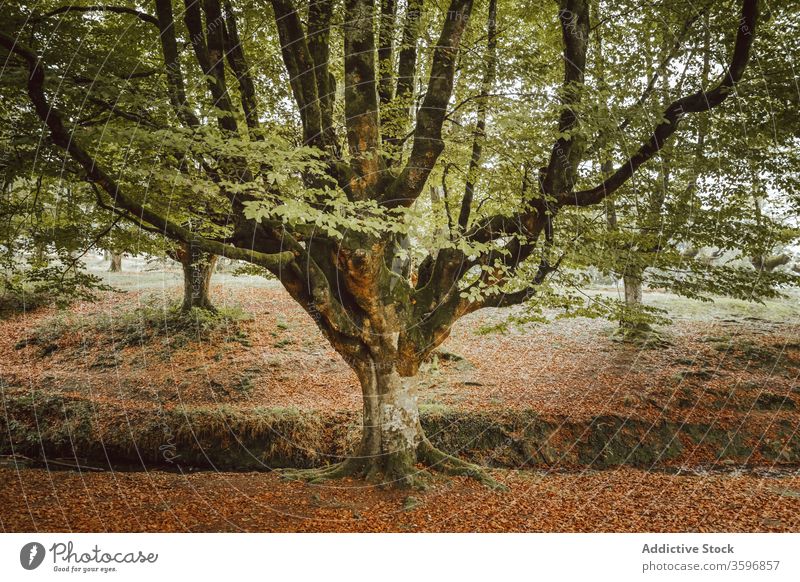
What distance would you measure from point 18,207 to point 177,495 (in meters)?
4.58

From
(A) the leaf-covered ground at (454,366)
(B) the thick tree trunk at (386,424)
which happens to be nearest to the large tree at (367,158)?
(B) the thick tree trunk at (386,424)

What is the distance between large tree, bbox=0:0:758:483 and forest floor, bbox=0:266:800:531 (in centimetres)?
129

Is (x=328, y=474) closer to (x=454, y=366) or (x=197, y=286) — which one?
(x=454, y=366)

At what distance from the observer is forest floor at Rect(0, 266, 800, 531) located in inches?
225

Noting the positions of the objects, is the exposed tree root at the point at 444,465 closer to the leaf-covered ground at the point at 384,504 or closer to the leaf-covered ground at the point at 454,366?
the leaf-covered ground at the point at 384,504

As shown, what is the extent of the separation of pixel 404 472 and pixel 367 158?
4352 mm

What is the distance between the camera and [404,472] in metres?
6.79

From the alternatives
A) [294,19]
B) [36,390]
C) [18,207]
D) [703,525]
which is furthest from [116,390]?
[703,525]

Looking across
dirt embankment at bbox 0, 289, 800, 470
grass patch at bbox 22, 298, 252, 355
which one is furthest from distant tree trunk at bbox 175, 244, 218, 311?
dirt embankment at bbox 0, 289, 800, 470

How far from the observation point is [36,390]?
9844 mm

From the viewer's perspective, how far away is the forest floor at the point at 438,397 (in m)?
5.72

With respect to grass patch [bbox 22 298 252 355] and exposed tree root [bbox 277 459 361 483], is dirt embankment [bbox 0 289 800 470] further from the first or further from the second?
exposed tree root [bbox 277 459 361 483]

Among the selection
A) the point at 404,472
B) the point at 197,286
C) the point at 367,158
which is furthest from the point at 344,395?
the point at 197,286

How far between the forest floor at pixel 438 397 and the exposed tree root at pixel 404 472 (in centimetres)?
23
